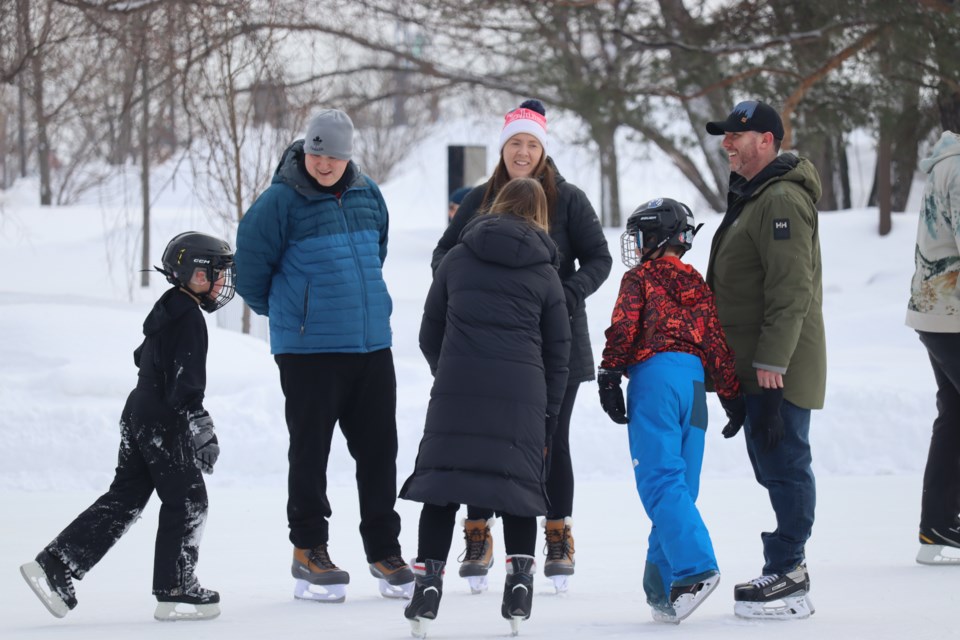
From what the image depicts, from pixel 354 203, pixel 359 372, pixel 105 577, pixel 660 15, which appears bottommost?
pixel 105 577

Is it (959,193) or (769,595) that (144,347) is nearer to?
(769,595)

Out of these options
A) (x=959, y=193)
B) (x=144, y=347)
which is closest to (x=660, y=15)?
(x=959, y=193)

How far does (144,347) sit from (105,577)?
1.23 m

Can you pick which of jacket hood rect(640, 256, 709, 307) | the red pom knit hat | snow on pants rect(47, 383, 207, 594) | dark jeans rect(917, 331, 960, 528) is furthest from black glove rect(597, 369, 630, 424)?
dark jeans rect(917, 331, 960, 528)

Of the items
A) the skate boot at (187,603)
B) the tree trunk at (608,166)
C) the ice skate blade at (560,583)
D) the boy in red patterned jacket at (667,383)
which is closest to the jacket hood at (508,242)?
the boy in red patterned jacket at (667,383)

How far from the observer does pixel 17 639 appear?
402cm

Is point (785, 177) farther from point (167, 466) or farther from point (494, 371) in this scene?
point (167, 466)

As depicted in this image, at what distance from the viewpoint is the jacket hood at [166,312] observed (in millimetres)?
4328

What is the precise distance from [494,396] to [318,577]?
1160 mm

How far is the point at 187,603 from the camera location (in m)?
4.33

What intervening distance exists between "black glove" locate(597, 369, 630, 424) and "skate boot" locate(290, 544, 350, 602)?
1.21m

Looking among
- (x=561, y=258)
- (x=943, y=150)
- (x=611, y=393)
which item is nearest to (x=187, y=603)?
(x=611, y=393)

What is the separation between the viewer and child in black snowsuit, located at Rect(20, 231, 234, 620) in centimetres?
430

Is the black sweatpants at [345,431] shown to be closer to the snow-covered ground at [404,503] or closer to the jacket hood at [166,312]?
the snow-covered ground at [404,503]
